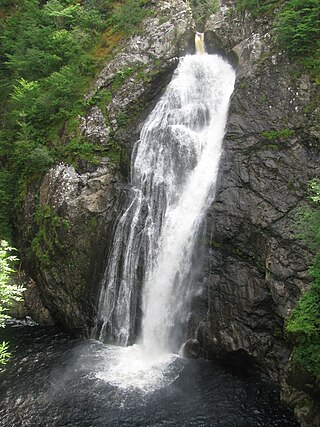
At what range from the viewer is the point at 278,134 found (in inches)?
550

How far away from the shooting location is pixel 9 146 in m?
20.5

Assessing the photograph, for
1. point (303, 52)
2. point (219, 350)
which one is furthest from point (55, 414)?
point (303, 52)

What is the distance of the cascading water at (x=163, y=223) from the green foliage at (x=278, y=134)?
2.26 meters

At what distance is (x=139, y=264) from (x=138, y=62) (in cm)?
1100

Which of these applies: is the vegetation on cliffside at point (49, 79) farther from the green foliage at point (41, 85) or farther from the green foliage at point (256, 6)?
the green foliage at point (256, 6)

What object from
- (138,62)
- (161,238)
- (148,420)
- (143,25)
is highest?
(143,25)

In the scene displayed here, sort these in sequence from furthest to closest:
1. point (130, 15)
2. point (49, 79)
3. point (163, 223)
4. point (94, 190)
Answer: point (130, 15) < point (49, 79) < point (94, 190) < point (163, 223)

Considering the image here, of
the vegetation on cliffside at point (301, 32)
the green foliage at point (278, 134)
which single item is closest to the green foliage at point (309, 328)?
the green foliage at point (278, 134)

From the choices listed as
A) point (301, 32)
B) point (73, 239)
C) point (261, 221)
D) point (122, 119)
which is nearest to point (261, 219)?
point (261, 221)

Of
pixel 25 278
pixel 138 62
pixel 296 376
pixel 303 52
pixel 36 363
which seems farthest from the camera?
pixel 138 62

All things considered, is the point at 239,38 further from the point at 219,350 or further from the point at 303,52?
the point at 219,350

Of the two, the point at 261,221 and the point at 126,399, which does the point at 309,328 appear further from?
the point at 126,399

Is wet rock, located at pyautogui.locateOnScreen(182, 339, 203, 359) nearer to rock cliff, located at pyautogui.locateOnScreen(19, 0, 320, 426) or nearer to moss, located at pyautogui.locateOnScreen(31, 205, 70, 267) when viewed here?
rock cliff, located at pyautogui.locateOnScreen(19, 0, 320, 426)

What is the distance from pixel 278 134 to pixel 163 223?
583cm
